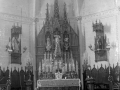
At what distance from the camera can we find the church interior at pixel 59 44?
82.6 feet

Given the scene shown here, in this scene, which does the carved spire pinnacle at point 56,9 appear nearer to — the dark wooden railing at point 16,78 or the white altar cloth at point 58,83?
the dark wooden railing at point 16,78

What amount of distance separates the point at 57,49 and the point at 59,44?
2.02ft

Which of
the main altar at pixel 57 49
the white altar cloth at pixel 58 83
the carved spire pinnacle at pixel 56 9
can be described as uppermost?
the carved spire pinnacle at pixel 56 9

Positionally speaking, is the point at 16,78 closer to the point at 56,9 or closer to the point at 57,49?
the point at 57,49

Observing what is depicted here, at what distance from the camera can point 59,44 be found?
88.0ft

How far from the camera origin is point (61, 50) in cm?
2709

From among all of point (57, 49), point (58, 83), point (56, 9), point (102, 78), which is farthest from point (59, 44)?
point (102, 78)

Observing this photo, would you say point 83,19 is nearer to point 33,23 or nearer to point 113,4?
point 113,4

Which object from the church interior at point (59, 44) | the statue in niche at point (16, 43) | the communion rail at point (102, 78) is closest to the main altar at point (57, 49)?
the church interior at point (59, 44)

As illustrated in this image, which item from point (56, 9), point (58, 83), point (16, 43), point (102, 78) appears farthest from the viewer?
point (56, 9)

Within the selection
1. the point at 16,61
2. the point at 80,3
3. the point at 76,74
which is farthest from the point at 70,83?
the point at 80,3

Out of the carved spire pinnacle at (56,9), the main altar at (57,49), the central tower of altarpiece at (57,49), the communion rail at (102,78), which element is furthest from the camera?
the carved spire pinnacle at (56,9)

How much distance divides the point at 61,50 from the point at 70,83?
4773 mm

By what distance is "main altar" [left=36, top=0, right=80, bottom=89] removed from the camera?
2608 cm
